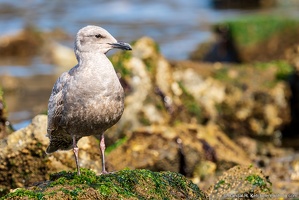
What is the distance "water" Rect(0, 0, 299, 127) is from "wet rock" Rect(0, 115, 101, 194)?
10801mm

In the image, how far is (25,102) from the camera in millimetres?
17156

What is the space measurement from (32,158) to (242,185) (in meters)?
2.70

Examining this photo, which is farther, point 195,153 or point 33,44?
point 33,44

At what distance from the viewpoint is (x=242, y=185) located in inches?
307

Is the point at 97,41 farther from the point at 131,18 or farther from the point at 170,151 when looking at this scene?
the point at 131,18

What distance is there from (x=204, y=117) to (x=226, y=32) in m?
6.07

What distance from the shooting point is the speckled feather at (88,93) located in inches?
269

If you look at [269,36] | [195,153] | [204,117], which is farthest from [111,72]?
[269,36]

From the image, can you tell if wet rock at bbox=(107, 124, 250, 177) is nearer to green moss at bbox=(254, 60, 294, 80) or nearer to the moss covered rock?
green moss at bbox=(254, 60, 294, 80)

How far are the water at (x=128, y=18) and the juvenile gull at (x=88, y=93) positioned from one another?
12499 mm

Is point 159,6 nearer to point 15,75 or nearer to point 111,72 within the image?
point 15,75

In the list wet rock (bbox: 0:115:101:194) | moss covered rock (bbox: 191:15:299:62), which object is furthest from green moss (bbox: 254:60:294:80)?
wet rock (bbox: 0:115:101:194)

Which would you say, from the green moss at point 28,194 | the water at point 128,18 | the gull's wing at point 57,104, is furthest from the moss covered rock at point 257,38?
the green moss at point 28,194

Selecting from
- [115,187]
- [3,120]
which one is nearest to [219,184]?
[115,187]
